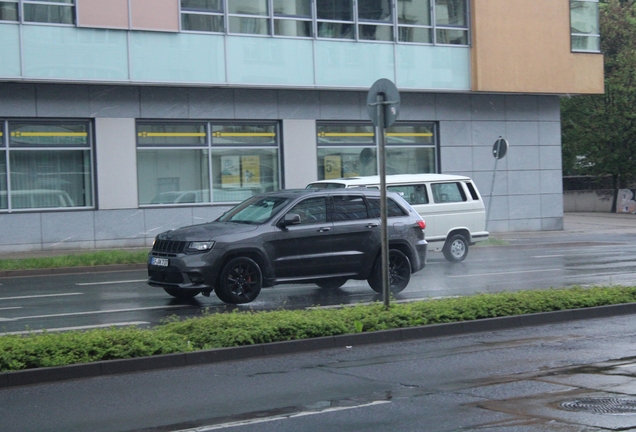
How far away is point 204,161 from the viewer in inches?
1051

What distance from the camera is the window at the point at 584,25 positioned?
105ft

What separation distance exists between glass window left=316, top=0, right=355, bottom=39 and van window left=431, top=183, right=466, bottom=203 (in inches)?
316

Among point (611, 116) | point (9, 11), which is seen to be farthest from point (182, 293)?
point (611, 116)

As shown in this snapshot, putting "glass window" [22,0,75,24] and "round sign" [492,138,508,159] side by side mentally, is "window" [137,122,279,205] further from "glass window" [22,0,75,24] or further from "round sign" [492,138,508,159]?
"round sign" [492,138,508,159]

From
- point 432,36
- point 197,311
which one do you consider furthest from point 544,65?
point 197,311

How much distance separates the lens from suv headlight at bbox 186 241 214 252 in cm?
1348

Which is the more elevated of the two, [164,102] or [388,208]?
[164,102]

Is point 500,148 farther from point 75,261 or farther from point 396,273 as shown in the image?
point 75,261

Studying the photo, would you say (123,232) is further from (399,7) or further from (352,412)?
(352,412)

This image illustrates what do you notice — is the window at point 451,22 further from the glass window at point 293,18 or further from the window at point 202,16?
the window at point 202,16

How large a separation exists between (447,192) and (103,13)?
32.8 ft

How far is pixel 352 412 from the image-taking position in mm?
6984

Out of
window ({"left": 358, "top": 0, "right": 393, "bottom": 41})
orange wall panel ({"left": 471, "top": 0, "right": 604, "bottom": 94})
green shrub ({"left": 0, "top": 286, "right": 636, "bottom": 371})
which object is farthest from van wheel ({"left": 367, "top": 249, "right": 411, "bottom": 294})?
orange wall panel ({"left": 471, "top": 0, "right": 604, "bottom": 94})

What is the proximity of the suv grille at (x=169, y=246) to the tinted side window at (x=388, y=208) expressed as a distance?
10.7ft
